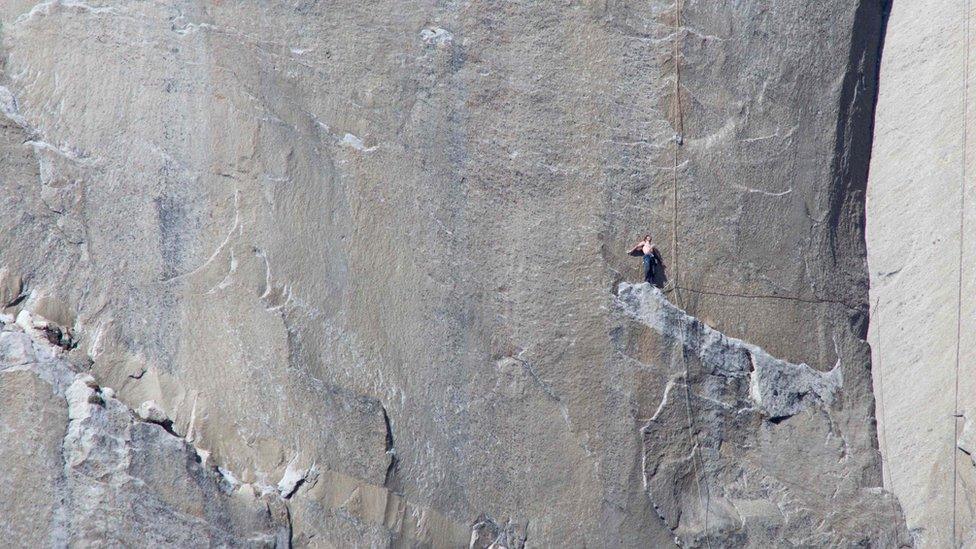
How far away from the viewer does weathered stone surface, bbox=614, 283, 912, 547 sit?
210 inches

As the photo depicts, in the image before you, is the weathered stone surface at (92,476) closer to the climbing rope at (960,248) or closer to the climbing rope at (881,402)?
the climbing rope at (881,402)

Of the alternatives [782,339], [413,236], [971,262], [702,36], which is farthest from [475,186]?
[971,262]

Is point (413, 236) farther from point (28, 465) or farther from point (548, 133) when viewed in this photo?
point (28, 465)

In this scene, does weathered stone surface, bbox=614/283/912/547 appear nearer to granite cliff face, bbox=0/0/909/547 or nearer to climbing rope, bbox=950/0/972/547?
granite cliff face, bbox=0/0/909/547

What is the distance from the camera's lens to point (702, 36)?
555 centimetres

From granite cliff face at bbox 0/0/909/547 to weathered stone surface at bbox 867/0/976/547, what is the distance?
0.74ft

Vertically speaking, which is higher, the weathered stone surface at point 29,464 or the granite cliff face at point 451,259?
the granite cliff face at point 451,259

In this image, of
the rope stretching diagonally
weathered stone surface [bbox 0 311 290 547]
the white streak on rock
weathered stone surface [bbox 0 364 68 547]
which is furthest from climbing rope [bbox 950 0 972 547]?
weathered stone surface [bbox 0 364 68 547]

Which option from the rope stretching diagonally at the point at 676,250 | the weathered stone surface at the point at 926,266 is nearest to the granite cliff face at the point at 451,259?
the rope stretching diagonally at the point at 676,250

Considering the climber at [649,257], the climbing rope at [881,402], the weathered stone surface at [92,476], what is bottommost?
the weathered stone surface at [92,476]

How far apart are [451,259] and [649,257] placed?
1122mm

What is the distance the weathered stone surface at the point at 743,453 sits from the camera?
5.33 m

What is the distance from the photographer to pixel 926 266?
5.64 m

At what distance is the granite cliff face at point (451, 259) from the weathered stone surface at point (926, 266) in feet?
0.74
